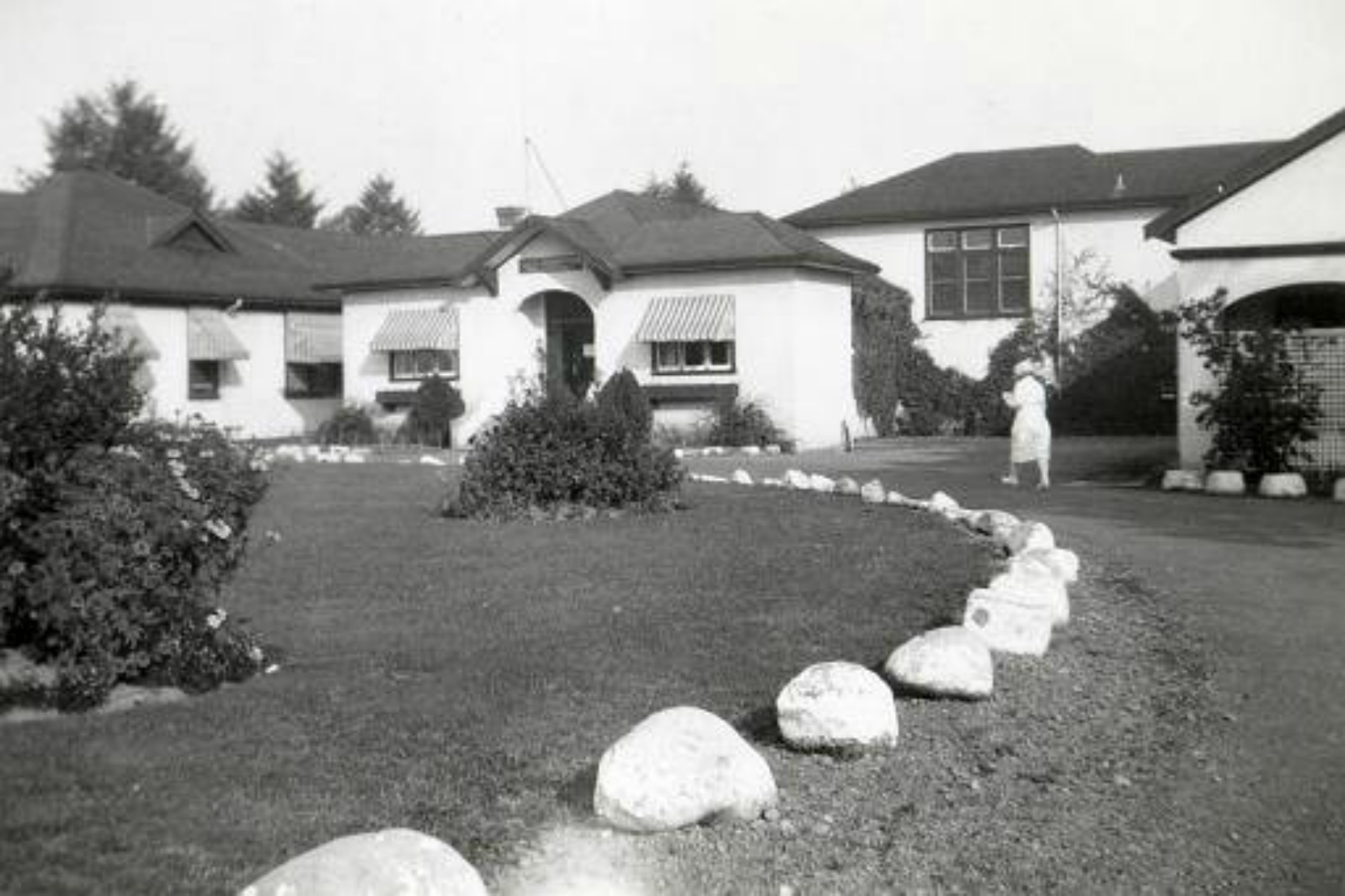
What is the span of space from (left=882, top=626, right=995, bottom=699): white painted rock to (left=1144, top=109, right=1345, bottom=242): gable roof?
1421 centimetres

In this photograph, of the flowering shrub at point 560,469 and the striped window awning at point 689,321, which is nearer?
the flowering shrub at point 560,469

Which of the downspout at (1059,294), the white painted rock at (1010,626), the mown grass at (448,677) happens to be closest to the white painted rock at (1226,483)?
the mown grass at (448,677)

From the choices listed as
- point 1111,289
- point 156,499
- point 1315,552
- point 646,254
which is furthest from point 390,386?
point 156,499

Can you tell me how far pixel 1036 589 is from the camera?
29.9ft

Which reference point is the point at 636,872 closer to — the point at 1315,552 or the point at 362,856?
the point at 362,856

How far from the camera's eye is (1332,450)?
19.1 m

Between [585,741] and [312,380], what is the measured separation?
100 ft

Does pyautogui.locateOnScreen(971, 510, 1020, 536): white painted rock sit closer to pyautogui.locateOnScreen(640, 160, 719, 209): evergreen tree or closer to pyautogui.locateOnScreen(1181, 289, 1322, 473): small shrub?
pyautogui.locateOnScreen(1181, 289, 1322, 473): small shrub

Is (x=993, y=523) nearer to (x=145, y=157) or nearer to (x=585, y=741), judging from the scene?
(x=585, y=741)

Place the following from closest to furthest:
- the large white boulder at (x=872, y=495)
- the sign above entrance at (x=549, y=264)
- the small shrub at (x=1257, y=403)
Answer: the large white boulder at (x=872, y=495)
the small shrub at (x=1257, y=403)
the sign above entrance at (x=549, y=264)

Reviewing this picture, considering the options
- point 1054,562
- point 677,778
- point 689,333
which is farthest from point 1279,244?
point 677,778

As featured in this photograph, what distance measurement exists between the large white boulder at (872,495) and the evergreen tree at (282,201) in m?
59.3

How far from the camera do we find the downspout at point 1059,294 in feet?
110

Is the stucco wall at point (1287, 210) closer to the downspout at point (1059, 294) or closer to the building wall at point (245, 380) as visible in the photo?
the downspout at point (1059, 294)
